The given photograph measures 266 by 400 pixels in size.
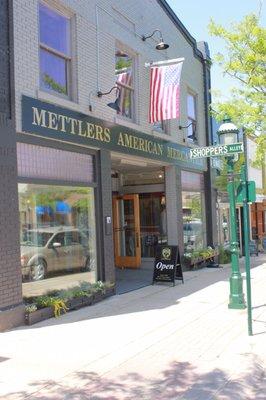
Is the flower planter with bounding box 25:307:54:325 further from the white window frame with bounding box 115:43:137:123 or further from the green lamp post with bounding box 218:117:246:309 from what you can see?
the white window frame with bounding box 115:43:137:123

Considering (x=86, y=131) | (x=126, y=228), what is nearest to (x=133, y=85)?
(x=86, y=131)

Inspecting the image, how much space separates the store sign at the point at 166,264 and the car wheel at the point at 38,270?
4.13 metres

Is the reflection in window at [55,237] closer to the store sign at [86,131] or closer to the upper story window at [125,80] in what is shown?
the store sign at [86,131]

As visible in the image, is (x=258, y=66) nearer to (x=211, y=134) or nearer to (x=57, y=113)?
(x=57, y=113)

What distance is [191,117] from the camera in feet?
55.8

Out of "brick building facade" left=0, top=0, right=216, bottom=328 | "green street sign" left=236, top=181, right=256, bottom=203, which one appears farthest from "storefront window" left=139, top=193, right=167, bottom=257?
"green street sign" left=236, top=181, right=256, bottom=203

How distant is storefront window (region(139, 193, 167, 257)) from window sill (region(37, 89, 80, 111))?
20.5 ft

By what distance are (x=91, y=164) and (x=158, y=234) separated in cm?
561

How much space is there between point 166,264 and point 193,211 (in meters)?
4.28

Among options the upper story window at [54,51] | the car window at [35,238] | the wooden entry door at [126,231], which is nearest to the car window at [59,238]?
the car window at [35,238]

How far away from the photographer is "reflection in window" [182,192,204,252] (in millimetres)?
16094

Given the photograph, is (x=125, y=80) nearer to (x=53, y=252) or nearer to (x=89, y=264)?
(x=89, y=264)

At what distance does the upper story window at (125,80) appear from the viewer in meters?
12.3

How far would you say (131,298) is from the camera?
1094 centimetres
